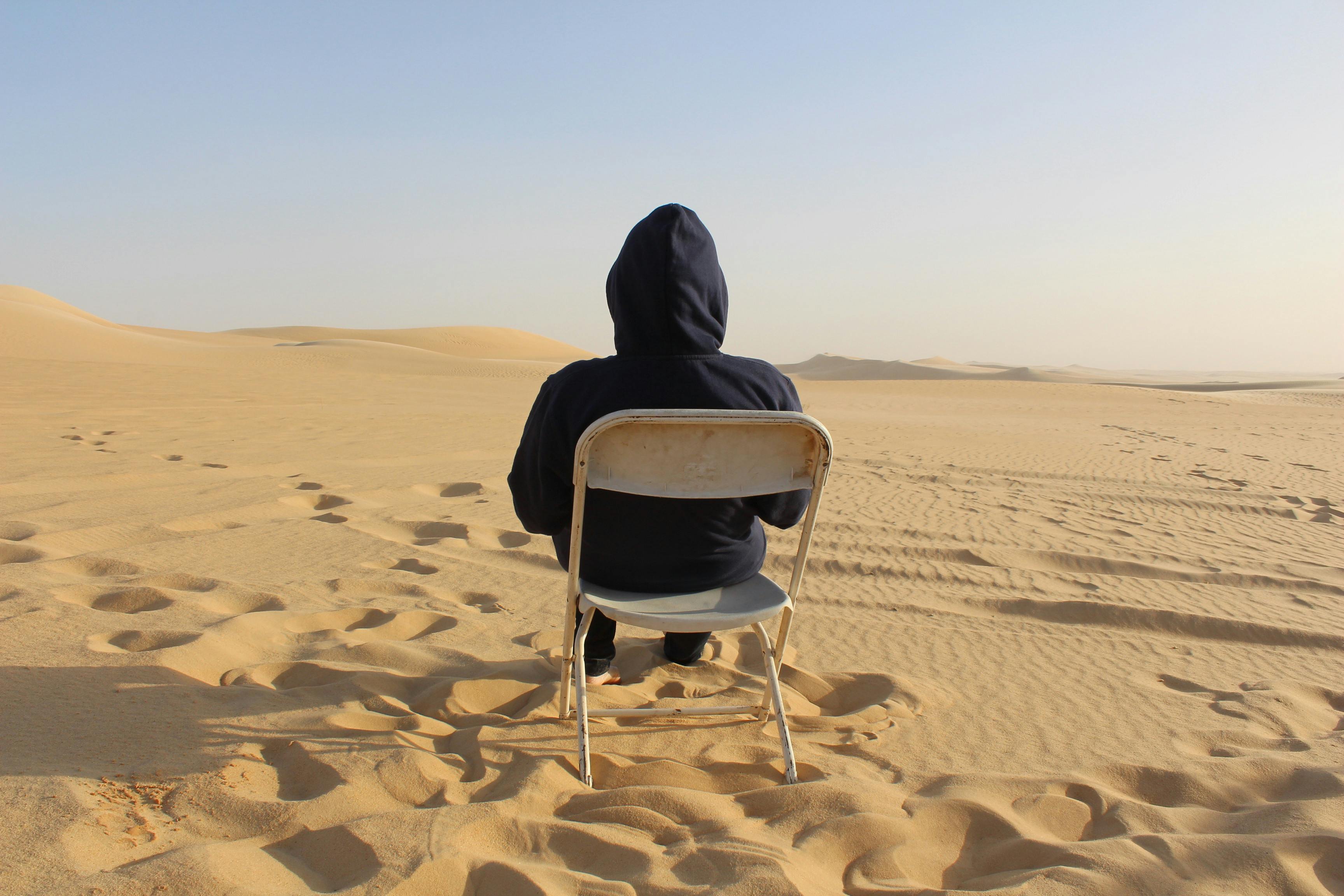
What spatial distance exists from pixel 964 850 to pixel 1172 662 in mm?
2135

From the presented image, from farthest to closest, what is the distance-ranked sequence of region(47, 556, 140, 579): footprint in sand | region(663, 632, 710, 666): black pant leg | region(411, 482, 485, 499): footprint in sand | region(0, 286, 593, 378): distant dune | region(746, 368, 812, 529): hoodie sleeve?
region(0, 286, 593, 378): distant dune
region(411, 482, 485, 499): footprint in sand
region(47, 556, 140, 579): footprint in sand
region(663, 632, 710, 666): black pant leg
region(746, 368, 812, 529): hoodie sleeve

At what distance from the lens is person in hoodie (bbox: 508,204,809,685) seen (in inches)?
92.0

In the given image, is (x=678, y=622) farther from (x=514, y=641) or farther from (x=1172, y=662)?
(x=1172, y=662)

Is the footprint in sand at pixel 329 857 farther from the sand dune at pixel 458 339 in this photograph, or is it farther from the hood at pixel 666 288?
the sand dune at pixel 458 339

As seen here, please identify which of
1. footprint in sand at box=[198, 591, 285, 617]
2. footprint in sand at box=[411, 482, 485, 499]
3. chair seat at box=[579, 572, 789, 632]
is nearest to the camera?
chair seat at box=[579, 572, 789, 632]

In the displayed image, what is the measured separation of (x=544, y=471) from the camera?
7.91 ft

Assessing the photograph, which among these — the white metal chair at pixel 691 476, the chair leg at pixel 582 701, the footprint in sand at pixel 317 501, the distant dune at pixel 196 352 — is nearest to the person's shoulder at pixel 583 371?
the white metal chair at pixel 691 476

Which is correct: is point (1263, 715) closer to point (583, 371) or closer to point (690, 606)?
point (690, 606)

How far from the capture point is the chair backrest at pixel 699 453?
2.11 metres

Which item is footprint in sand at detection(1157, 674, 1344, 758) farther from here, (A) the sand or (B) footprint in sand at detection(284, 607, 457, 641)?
(B) footprint in sand at detection(284, 607, 457, 641)

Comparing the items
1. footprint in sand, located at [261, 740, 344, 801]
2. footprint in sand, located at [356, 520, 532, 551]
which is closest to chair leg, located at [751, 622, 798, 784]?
footprint in sand, located at [261, 740, 344, 801]

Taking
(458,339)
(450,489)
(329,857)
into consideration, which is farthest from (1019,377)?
(329,857)

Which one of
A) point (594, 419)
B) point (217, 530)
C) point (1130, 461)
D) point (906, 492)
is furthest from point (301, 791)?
point (1130, 461)

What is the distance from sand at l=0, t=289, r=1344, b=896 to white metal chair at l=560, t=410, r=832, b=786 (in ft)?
1.12
